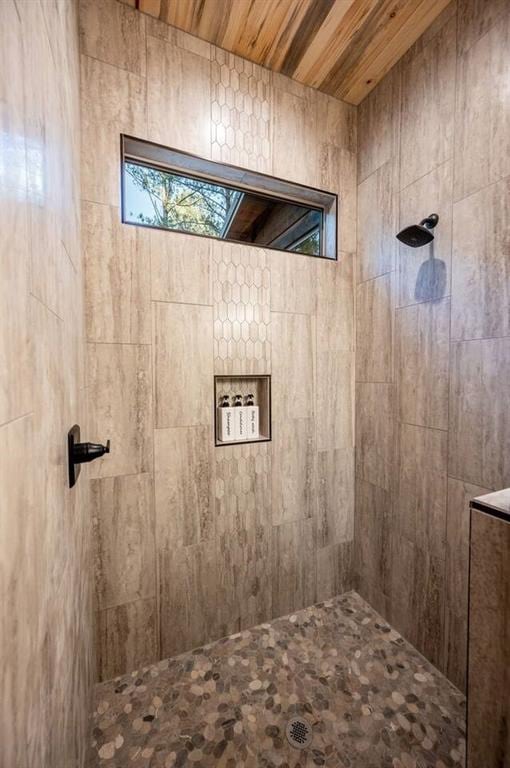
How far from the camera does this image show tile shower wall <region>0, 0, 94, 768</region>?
14.5 inches

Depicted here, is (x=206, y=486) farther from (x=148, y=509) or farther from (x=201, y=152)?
(x=201, y=152)

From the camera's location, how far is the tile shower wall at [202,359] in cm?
135

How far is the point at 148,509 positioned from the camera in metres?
1.44

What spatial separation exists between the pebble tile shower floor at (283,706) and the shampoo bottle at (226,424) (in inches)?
40.1

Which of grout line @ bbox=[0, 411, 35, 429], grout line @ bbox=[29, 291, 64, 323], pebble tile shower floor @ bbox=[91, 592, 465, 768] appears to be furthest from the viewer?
pebble tile shower floor @ bbox=[91, 592, 465, 768]

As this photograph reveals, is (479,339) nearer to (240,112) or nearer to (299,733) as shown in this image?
(240,112)

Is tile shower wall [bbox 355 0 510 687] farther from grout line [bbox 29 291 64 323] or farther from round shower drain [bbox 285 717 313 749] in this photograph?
grout line [bbox 29 291 64 323]

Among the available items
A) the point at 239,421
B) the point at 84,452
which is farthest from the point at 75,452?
the point at 239,421

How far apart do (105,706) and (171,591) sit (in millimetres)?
444

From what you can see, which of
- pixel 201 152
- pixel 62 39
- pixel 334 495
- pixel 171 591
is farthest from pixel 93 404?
pixel 334 495

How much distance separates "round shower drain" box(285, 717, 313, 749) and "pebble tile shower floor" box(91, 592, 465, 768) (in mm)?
20

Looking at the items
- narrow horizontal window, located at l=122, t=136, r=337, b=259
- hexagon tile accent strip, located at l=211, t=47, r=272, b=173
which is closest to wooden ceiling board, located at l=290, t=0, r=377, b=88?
hexagon tile accent strip, located at l=211, t=47, r=272, b=173

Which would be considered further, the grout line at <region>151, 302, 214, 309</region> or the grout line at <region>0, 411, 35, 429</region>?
the grout line at <region>151, 302, 214, 309</region>

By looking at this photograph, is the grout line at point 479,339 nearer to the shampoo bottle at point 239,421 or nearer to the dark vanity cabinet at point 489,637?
the dark vanity cabinet at point 489,637
